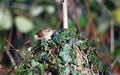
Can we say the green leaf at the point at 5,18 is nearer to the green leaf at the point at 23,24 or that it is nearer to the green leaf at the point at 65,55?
the green leaf at the point at 23,24

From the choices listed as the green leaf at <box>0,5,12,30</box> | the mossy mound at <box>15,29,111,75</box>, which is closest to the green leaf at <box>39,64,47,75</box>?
the mossy mound at <box>15,29,111,75</box>

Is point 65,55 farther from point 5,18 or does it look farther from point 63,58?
point 5,18

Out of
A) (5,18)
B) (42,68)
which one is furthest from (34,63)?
(5,18)

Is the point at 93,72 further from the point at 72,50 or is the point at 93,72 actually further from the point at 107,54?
the point at 107,54

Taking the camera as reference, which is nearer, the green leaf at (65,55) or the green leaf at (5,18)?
the green leaf at (65,55)

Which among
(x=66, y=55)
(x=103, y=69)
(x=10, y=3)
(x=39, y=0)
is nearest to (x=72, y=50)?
(x=66, y=55)

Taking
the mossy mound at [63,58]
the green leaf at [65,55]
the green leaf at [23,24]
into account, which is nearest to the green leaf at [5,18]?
the green leaf at [23,24]
